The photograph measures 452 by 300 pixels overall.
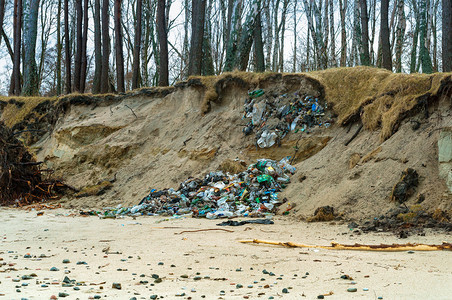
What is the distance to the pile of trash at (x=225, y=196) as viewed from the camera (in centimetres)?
695

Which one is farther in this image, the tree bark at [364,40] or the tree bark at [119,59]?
the tree bark at [119,59]

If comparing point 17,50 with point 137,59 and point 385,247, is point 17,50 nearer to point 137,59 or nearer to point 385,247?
point 137,59

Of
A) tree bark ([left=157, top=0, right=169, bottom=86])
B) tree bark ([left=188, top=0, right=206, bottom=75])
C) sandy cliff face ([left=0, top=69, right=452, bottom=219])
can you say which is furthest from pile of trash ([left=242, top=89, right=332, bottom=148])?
tree bark ([left=157, top=0, right=169, bottom=86])

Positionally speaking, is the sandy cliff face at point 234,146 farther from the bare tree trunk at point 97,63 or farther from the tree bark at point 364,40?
the tree bark at point 364,40

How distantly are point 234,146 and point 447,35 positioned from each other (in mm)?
6098

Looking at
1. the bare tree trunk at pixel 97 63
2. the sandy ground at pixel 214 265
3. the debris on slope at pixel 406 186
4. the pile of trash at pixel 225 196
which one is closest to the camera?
the sandy ground at pixel 214 265

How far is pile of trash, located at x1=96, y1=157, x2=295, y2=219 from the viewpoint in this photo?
22.8 feet

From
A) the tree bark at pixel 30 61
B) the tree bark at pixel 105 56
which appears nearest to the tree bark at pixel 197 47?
the tree bark at pixel 105 56

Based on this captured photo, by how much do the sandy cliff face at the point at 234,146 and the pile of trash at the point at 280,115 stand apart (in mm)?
168

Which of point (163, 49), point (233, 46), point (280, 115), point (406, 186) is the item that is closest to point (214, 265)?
point (406, 186)

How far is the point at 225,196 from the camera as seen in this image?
7.50m

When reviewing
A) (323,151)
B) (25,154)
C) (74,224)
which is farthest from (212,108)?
(74,224)

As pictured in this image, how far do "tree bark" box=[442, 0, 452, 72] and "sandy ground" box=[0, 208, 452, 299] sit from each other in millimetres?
7037

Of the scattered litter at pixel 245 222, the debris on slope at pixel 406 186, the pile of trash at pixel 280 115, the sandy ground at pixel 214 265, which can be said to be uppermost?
the pile of trash at pixel 280 115
